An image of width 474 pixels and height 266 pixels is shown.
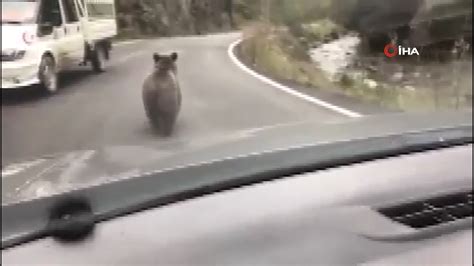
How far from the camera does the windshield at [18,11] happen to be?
66.9 inches

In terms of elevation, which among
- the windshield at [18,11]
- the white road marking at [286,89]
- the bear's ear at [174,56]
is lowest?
the white road marking at [286,89]

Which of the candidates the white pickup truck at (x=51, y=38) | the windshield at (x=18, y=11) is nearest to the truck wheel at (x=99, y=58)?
the white pickup truck at (x=51, y=38)

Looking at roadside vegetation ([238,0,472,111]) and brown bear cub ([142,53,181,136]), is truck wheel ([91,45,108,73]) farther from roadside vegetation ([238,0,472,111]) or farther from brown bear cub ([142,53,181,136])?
roadside vegetation ([238,0,472,111])

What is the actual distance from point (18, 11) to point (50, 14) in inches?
4.9

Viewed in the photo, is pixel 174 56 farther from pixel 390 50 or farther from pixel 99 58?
pixel 390 50

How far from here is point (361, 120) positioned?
2533 mm

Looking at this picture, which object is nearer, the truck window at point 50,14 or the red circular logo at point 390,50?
the truck window at point 50,14

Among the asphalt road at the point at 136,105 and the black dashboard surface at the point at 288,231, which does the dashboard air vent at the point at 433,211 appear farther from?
the asphalt road at the point at 136,105

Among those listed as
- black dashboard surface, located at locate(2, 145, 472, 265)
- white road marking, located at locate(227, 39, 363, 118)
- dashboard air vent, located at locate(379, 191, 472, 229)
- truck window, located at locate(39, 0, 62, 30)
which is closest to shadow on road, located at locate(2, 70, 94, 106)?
truck window, located at locate(39, 0, 62, 30)

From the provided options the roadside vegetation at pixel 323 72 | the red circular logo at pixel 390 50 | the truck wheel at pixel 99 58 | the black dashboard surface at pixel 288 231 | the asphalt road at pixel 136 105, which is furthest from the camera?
the red circular logo at pixel 390 50

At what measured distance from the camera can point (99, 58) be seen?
2000 mm

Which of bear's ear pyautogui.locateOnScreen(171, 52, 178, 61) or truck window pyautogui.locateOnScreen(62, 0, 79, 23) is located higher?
truck window pyautogui.locateOnScreen(62, 0, 79, 23)

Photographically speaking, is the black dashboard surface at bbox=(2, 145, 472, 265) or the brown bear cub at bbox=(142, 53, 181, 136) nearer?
the black dashboard surface at bbox=(2, 145, 472, 265)

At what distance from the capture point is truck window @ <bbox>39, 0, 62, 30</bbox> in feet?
5.96
